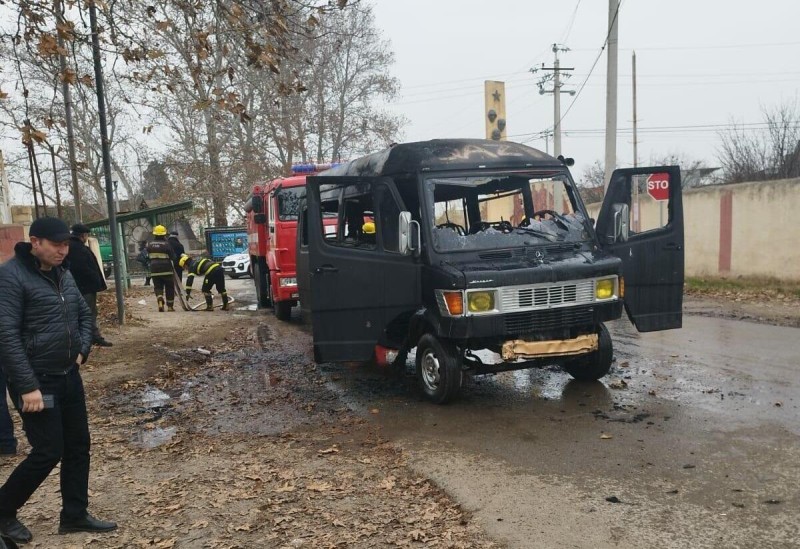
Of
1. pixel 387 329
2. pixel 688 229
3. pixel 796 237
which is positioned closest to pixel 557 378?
pixel 387 329

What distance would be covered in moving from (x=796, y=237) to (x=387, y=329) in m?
11.1

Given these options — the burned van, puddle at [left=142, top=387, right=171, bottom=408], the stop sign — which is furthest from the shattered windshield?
puddle at [left=142, top=387, right=171, bottom=408]

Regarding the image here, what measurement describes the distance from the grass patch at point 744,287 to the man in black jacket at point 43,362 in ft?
42.5

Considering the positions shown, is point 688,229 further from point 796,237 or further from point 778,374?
point 778,374

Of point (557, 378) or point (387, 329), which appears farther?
point (557, 378)

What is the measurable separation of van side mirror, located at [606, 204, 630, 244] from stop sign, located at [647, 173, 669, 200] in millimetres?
1657

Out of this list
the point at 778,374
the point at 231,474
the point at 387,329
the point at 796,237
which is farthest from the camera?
the point at 796,237

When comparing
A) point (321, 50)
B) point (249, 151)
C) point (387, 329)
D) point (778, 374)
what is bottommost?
point (778, 374)

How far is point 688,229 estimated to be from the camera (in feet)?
54.5

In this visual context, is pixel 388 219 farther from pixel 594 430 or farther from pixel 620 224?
A: pixel 594 430

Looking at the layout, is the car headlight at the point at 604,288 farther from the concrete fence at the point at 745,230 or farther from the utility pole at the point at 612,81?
the utility pole at the point at 612,81

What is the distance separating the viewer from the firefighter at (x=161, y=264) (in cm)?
1366

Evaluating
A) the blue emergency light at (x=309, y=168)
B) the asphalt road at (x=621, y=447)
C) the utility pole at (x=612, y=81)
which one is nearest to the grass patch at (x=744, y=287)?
the utility pole at (x=612, y=81)

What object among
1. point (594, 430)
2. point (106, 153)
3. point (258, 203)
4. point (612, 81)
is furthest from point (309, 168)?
point (594, 430)
